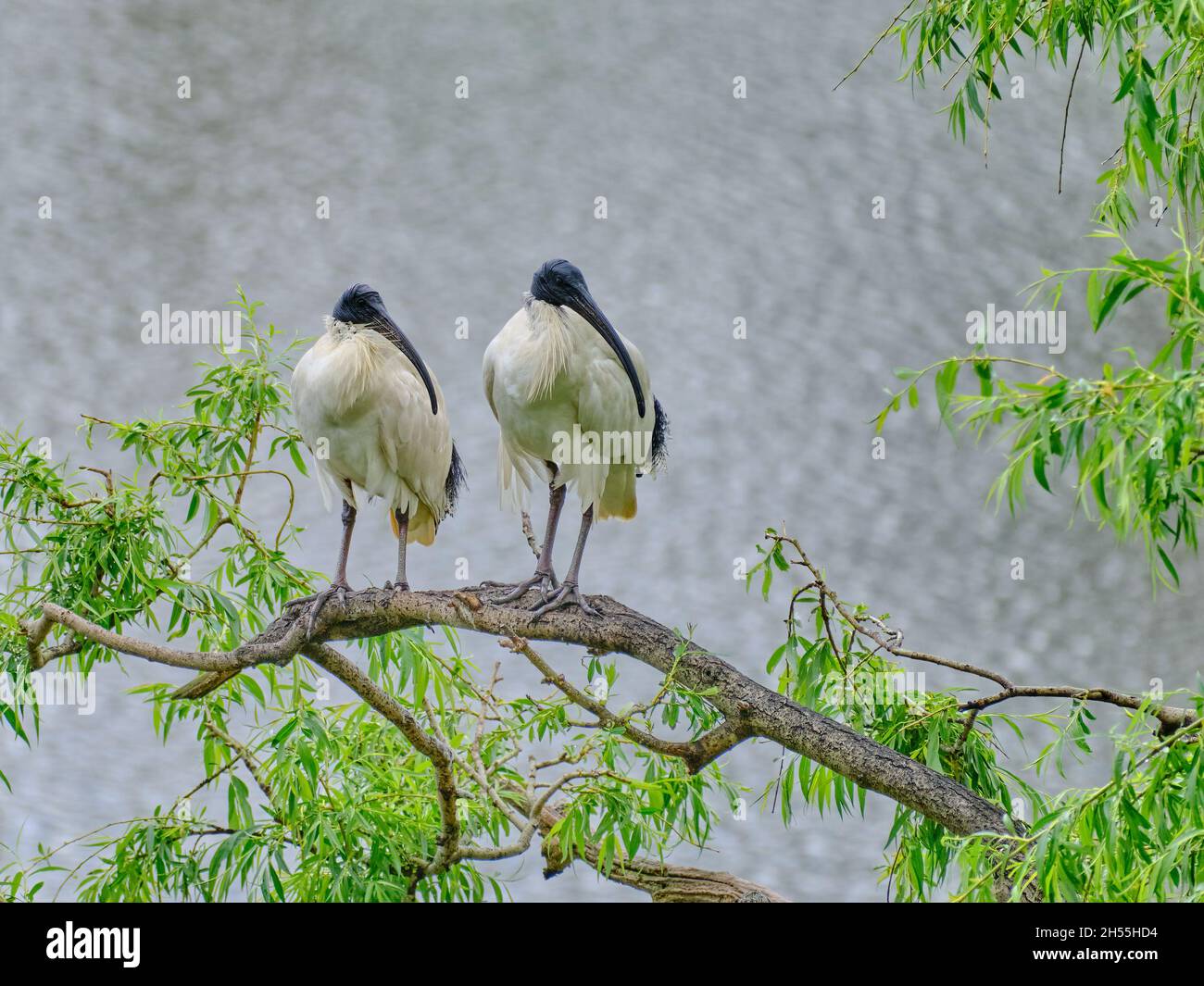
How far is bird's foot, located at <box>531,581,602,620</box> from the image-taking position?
290 centimetres

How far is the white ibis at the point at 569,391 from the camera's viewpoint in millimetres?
3191

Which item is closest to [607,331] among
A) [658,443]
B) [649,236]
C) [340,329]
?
[658,443]

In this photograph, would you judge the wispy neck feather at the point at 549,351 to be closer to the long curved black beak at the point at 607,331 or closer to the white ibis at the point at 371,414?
the long curved black beak at the point at 607,331

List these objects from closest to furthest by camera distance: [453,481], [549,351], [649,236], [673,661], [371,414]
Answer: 1. [673,661]
2. [549,351]
3. [371,414]
4. [453,481]
5. [649,236]

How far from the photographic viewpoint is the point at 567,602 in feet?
9.71

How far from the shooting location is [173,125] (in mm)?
8367

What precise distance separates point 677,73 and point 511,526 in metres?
2.93

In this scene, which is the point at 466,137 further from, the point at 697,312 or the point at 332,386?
the point at 332,386

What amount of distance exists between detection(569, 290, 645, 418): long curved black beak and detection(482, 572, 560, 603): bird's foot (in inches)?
17.4

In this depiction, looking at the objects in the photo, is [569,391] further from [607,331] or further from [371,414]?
[371,414]

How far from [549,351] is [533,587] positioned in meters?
0.54

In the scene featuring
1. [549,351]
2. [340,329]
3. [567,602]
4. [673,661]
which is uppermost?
[340,329]

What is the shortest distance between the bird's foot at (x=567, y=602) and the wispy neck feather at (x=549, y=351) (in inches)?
18.3

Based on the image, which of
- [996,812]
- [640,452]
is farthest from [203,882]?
[996,812]
